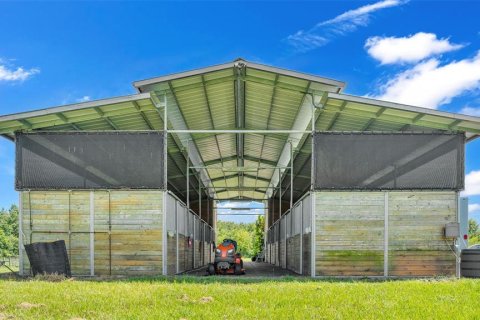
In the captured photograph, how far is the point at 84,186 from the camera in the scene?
17469 mm

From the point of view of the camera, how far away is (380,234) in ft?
57.0

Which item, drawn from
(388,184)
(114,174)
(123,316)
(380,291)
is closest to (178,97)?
(114,174)

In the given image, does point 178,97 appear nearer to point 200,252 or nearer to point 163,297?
point 163,297

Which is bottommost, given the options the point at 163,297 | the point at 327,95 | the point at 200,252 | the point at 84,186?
the point at 200,252

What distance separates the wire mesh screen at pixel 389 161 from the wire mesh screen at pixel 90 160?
16.6 feet

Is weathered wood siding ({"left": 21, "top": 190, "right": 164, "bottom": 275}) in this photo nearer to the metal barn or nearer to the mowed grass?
the metal barn

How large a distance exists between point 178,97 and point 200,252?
14.6 metres

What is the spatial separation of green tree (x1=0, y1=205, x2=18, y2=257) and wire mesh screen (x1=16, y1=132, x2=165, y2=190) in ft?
164

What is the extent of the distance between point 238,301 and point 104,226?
821 cm

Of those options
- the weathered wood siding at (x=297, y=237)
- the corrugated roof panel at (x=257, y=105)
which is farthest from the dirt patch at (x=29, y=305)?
the corrugated roof panel at (x=257, y=105)

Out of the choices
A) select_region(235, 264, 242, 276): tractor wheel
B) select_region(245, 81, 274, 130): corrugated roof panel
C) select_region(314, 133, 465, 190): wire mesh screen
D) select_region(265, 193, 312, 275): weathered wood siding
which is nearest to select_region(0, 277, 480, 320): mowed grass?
select_region(314, 133, 465, 190): wire mesh screen

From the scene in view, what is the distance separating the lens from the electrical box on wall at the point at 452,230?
17.1 metres

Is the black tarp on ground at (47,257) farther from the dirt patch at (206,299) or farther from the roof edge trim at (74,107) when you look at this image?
the dirt patch at (206,299)

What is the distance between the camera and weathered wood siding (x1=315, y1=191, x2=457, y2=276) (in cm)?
1728
